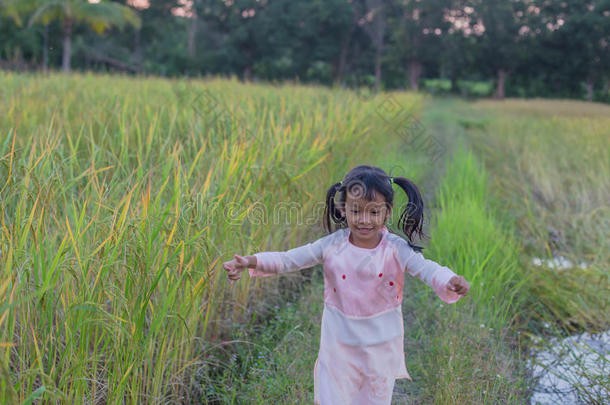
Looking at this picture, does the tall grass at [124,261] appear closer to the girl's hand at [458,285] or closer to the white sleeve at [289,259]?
the white sleeve at [289,259]

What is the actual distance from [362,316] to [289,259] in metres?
0.25

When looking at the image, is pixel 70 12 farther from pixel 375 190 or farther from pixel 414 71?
pixel 414 71

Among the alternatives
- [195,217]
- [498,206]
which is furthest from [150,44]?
[195,217]

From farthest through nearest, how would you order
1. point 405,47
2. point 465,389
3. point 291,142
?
point 405,47 → point 291,142 → point 465,389

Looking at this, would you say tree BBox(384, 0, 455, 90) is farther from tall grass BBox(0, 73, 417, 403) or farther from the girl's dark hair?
the girl's dark hair

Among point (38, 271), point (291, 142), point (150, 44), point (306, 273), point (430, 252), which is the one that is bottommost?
point (306, 273)

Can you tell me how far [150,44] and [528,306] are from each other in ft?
105

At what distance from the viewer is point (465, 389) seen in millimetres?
1851

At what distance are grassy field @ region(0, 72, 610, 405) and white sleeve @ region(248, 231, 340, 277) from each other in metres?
0.25

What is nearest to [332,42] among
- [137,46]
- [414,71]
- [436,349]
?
[414,71]

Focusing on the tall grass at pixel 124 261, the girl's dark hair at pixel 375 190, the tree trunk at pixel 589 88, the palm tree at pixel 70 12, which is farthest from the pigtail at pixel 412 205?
the palm tree at pixel 70 12

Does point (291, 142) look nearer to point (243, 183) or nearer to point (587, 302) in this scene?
point (243, 183)

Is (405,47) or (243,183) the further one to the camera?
(405,47)

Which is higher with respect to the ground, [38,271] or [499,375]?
[38,271]
